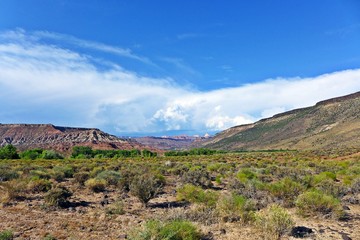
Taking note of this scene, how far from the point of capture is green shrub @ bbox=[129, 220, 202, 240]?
771 centimetres

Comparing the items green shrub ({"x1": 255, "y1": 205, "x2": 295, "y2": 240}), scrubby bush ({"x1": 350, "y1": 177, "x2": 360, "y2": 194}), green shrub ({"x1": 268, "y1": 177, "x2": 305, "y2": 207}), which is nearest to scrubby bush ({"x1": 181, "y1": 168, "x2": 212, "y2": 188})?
green shrub ({"x1": 268, "y1": 177, "x2": 305, "y2": 207})

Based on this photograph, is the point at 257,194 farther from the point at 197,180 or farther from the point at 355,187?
the point at 197,180

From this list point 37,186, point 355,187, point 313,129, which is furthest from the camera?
point 313,129

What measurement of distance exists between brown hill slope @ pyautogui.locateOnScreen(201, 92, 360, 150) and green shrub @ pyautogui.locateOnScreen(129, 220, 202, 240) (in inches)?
3385

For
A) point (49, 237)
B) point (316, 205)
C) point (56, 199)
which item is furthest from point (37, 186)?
point (316, 205)

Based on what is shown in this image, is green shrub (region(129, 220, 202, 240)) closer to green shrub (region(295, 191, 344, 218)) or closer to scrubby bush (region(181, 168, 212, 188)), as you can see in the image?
green shrub (region(295, 191, 344, 218))

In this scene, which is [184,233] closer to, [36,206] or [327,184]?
[36,206]

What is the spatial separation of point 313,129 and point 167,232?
139882 millimetres

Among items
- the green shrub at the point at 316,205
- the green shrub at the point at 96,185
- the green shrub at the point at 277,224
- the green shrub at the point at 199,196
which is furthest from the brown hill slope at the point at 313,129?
the green shrub at the point at 277,224

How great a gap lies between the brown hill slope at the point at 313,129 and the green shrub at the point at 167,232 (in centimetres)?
8598

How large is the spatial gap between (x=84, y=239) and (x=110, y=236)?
2.51 ft

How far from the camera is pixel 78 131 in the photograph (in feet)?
616

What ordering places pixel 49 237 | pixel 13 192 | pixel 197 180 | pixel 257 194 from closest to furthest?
pixel 49 237
pixel 257 194
pixel 13 192
pixel 197 180

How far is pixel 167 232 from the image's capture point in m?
7.94
